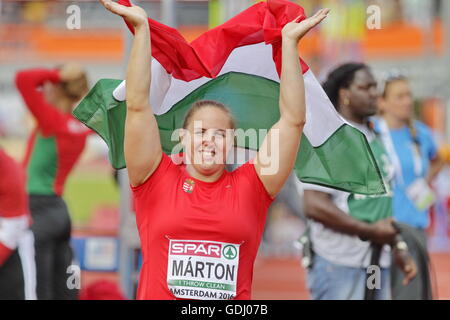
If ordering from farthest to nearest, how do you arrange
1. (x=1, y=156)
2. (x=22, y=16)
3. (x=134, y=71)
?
1. (x=22, y=16)
2. (x=1, y=156)
3. (x=134, y=71)

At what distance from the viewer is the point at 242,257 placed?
3.62 meters

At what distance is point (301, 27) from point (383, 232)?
2.51m

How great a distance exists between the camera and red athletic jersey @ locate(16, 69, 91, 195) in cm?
694

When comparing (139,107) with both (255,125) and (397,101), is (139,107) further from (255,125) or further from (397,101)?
(397,101)

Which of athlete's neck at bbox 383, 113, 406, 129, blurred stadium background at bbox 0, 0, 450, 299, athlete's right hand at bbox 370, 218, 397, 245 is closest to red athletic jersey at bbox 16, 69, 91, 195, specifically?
blurred stadium background at bbox 0, 0, 450, 299

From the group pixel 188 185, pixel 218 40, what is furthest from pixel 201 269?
pixel 218 40

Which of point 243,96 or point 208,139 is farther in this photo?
point 243,96

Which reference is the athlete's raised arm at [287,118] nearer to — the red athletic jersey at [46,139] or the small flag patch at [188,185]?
the small flag patch at [188,185]

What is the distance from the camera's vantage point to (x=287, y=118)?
363 cm

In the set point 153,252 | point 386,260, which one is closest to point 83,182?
point 386,260

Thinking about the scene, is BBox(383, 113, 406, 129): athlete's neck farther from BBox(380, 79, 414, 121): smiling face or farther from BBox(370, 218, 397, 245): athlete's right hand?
BBox(370, 218, 397, 245): athlete's right hand

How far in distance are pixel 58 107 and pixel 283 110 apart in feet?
12.6

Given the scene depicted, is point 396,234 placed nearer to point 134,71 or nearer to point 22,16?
point 134,71

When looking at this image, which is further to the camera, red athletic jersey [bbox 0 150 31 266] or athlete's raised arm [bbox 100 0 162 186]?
red athletic jersey [bbox 0 150 31 266]
